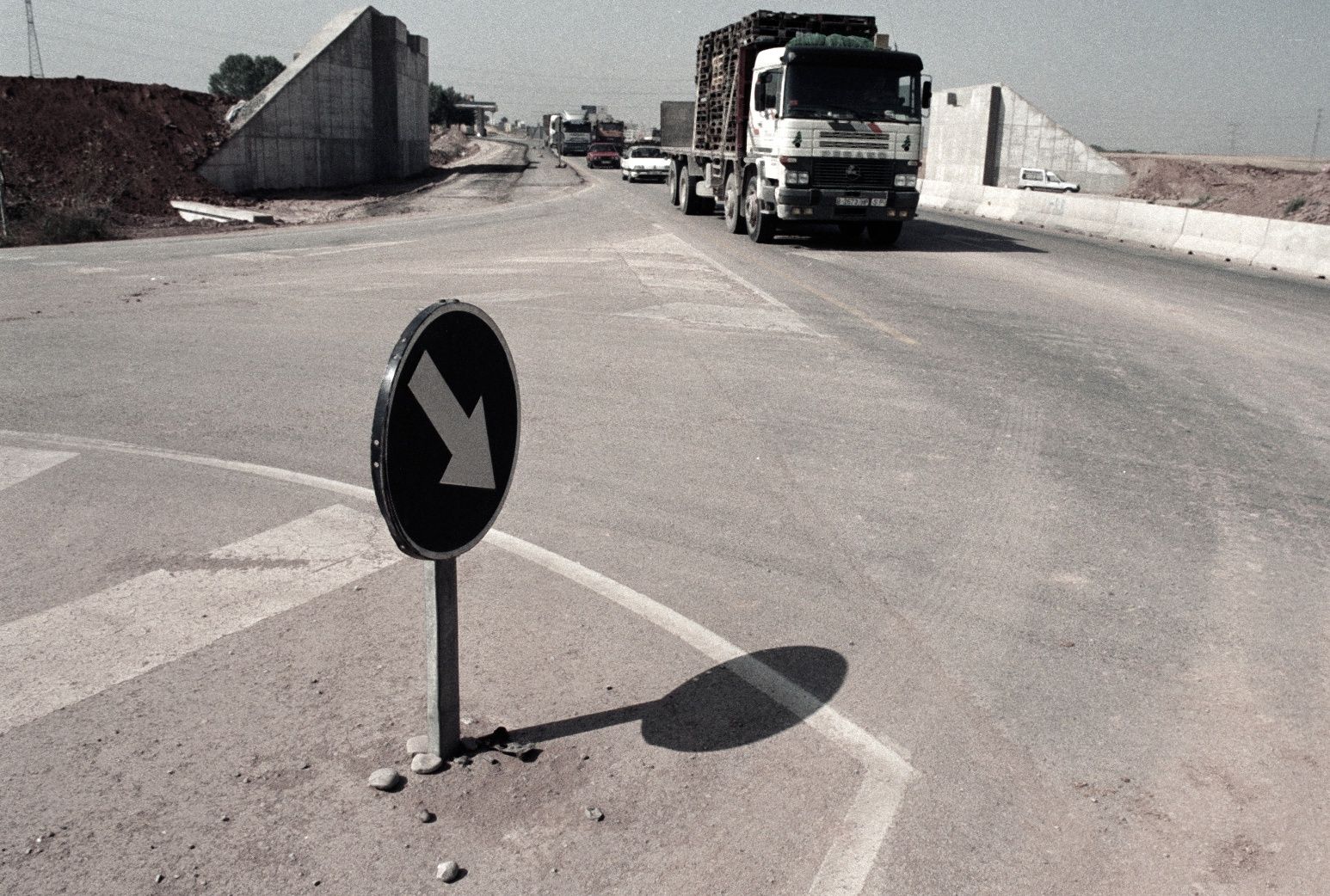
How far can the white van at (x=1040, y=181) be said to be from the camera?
52375mm

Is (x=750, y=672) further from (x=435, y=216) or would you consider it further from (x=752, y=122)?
(x=435, y=216)

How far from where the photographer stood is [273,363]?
9.91 meters

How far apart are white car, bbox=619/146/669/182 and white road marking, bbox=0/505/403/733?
44345 millimetres

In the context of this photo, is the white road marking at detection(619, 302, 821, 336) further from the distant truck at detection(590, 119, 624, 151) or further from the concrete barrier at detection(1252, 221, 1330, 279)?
the distant truck at detection(590, 119, 624, 151)

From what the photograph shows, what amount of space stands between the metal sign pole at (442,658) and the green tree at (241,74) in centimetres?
18322

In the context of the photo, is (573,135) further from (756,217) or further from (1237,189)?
(756,217)

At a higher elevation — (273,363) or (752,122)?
(752,122)

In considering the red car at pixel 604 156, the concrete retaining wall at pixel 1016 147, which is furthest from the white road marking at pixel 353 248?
the red car at pixel 604 156

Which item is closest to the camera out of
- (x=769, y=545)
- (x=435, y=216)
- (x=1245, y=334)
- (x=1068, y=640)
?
(x=1068, y=640)

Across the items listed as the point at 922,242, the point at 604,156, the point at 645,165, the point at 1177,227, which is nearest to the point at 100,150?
the point at 645,165

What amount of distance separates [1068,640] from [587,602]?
199 centimetres

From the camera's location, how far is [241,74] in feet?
570

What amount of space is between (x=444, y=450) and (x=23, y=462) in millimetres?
4667

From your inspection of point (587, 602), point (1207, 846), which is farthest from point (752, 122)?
point (1207, 846)
